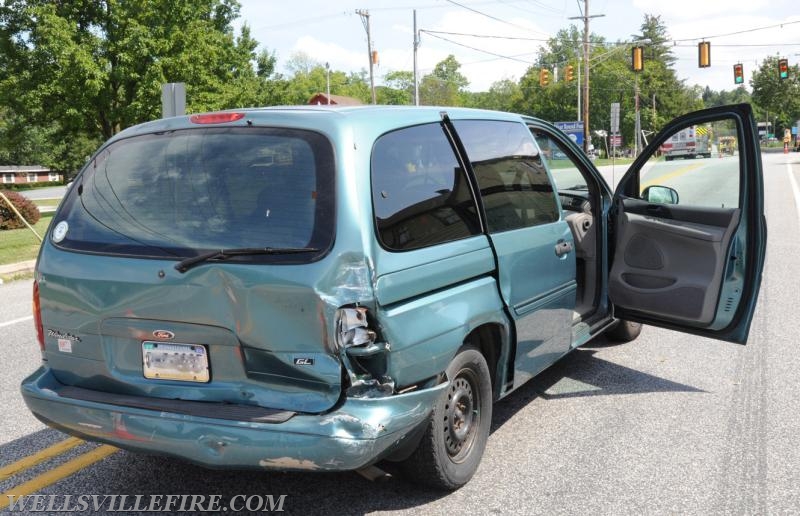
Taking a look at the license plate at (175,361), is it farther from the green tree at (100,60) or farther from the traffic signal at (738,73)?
the traffic signal at (738,73)

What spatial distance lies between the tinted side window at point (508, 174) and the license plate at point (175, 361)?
1.56 metres

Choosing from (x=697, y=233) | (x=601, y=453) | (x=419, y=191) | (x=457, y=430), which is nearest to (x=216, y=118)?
(x=419, y=191)

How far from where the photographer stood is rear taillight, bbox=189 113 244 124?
3203 mm

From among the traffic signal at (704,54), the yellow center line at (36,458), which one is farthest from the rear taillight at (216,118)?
the traffic signal at (704,54)

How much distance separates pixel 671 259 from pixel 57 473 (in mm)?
3982

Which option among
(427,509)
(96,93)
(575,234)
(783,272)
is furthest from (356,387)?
(96,93)

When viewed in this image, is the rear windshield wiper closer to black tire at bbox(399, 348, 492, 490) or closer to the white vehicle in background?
black tire at bbox(399, 348, 492, 490)

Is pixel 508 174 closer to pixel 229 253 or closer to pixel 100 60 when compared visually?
pixel 229 253

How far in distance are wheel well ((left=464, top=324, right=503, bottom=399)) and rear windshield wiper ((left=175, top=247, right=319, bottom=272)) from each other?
→ 1.06 m

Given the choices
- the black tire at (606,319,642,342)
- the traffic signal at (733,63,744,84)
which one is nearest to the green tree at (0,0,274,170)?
the black tire at (606,319,642,342)

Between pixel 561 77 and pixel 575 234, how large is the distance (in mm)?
106642

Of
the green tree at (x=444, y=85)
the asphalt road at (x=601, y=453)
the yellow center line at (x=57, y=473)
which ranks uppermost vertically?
the green tree at (x=444, y=85)

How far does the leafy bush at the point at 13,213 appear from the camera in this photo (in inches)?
619

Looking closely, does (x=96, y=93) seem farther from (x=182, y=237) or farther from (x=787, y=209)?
(x=182, y=237)
